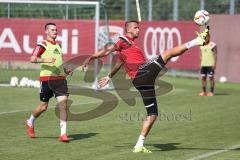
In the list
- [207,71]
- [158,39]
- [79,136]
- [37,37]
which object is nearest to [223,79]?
[158,39]

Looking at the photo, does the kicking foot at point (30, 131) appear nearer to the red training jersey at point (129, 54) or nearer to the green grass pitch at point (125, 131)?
the green grass pitch at point (125, 131)

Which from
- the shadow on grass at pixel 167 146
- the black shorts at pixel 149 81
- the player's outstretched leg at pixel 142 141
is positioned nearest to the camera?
the player's outstretched leg at pixel 142 141

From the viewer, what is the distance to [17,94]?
22.7 meters

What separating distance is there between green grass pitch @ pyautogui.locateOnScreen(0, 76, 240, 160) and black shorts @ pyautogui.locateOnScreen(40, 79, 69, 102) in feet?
2.80

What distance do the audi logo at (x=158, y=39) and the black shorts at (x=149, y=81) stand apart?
60.9 ft

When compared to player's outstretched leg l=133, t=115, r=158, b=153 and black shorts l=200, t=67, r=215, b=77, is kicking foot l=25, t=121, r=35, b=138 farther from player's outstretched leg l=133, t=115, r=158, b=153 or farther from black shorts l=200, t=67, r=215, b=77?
black shorts l=200, t=67, r=215, b=77

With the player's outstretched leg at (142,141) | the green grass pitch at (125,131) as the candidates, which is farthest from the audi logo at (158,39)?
the player's outstretched leg at (142,141)

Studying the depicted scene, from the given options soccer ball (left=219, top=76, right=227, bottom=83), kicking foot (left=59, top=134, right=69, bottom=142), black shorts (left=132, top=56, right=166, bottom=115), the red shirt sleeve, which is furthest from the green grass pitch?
soccer ball (left=219, top=76, right=227, bottom=83)

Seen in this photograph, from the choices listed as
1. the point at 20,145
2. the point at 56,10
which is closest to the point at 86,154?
the point at 20,145

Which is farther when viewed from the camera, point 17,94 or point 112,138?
point 17,94

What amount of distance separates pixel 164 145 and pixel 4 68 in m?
17.1

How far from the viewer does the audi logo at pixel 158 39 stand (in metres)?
31.1

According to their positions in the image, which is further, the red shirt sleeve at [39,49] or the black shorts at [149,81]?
the red shirt sleeve at [39,49]

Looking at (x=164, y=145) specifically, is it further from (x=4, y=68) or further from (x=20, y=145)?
(x=4, y=68)
